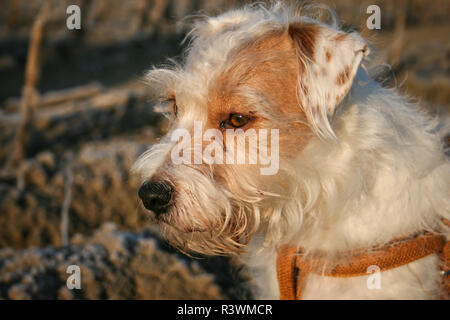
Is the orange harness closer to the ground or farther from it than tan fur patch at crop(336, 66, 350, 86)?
closer to the ground

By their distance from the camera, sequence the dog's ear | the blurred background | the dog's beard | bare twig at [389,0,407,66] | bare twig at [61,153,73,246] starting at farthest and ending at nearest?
bare twig at [389,0,407,66], bare twig at [61,153,73,246], the blurred background, the dog's beard, the dog's ear

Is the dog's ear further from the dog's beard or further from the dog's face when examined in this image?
the dog's beard

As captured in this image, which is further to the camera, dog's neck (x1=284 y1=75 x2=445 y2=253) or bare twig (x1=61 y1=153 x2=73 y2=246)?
bare twig (x1=61 y1=153 x2=73 y2=246)

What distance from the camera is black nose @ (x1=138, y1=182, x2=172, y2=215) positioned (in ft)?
6.92

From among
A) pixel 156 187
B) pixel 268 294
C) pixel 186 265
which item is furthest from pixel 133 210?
pixel 156 187

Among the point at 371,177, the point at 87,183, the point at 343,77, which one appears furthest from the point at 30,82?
the point at 371,177

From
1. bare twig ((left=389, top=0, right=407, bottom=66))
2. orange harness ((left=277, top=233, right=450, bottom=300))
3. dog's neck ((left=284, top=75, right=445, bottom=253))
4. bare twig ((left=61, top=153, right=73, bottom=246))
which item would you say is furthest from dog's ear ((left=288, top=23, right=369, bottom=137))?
bare twig ((left=389, top=0, right=407, bottom=66))

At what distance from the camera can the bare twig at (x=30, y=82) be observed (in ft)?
19.6

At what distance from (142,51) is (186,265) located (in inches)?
577

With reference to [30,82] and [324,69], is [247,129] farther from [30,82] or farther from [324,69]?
[30,82]

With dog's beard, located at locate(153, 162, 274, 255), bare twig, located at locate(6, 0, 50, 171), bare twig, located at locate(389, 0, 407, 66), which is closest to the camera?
dog's beard, located at locate(153, 162, 274, 255)

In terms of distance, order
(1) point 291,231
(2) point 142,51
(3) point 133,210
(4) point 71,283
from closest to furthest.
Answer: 1. (1) point 291,231
2. (4) point 71,283
3. (3) point 133,210
4. (2) point 142,51
